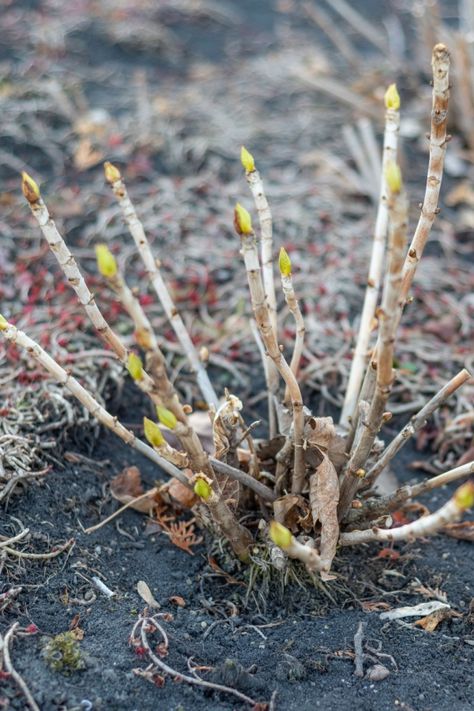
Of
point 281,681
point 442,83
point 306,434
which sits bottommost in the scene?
point 281,681

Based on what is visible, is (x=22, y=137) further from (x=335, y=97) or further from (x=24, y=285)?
(x=335, y=97)

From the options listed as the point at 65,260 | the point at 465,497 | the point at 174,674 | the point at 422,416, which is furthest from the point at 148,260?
the point at 465,497

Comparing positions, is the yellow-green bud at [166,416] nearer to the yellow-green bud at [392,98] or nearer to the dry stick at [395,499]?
the dry stick at [395,499]

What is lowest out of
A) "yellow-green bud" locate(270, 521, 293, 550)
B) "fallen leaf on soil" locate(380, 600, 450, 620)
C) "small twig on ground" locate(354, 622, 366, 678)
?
"fallen leaf on soil" locate(380, 600, 450, 620)

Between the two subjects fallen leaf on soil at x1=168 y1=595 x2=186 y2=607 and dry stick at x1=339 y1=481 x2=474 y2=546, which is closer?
dry stick at x1=339 y1=481 x2=474 y2=546

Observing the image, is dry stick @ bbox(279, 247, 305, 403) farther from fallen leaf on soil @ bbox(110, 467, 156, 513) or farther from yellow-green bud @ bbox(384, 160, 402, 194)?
fallen leaf on soil @ bbox(110, 467, 156, 513)

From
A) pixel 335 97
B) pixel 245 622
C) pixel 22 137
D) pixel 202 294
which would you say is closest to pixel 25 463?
pixel 245 622

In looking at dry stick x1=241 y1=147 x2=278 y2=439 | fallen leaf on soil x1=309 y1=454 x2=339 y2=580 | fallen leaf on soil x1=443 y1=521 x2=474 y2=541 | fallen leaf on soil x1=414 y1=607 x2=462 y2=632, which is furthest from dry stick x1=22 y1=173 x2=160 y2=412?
fallen leaf on soil x1=443 y1=521 x2=474 y2=541
